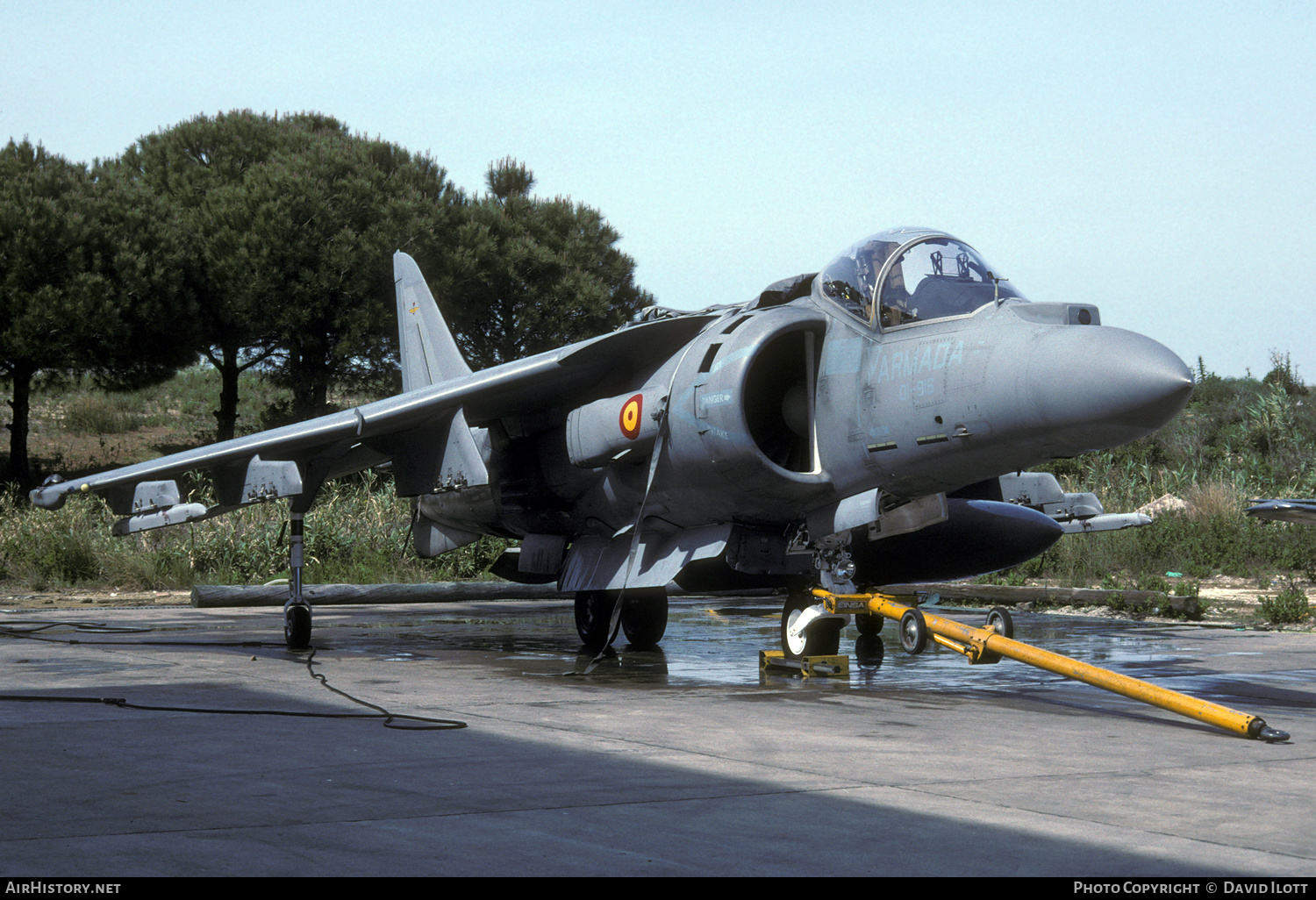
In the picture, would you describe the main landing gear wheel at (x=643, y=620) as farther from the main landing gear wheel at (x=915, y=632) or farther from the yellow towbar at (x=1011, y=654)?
the main landing gear wheel at (x=915, y=632)

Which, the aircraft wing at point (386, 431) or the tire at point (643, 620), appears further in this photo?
the tire at point (643, 620)

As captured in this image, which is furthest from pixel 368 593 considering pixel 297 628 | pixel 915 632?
pixel 915 632

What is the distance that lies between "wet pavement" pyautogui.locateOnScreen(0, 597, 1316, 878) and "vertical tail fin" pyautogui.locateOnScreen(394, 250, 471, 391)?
4.68 meters

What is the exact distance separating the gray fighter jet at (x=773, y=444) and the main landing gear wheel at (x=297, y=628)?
0.02 m

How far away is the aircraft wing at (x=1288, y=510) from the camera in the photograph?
6926mm

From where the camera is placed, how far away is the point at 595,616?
39.7ft

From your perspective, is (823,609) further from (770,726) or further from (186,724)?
(186,724)

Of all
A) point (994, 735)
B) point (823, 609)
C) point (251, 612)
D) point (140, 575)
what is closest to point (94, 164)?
point (140, 575)

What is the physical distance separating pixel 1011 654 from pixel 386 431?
20.4 ft

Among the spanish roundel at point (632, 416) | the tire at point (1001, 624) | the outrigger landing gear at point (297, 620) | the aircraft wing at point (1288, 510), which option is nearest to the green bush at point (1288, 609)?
the aircraft wing at point (1288, 510)

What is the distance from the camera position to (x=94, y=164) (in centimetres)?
3750

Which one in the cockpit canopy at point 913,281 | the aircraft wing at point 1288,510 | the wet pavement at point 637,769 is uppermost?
the cockpit canopy at point 913,281

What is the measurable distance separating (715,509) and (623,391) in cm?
196

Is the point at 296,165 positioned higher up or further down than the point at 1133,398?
higher up
